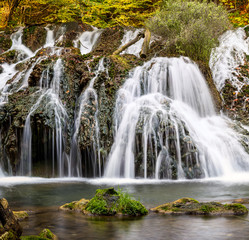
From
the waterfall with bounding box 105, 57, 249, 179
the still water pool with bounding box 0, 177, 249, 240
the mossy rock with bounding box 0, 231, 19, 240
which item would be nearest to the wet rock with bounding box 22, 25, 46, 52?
the waterfall with bounding box 105, 57, 249, 179

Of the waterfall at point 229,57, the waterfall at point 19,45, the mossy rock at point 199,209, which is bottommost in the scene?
the mossy rock at point 199,209

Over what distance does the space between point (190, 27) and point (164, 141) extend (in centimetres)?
669

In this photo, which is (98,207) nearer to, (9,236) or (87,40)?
(9,236)

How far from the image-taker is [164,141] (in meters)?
9.80

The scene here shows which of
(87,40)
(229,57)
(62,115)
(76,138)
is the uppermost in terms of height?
(87,40)

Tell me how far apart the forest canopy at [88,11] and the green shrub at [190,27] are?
28.7 ft

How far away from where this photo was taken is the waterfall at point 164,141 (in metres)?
9.45

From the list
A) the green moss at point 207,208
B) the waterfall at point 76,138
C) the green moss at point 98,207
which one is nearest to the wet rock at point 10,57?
the waterfall at point 76,138

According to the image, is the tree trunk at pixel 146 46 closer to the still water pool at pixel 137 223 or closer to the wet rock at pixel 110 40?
the wet rock at pixel 110 40

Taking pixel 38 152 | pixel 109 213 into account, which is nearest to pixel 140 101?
pixel 38 152

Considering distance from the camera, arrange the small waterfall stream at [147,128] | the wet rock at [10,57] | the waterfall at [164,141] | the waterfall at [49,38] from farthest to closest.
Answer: the waterfall at [49,38], the wet rock at [10,57], the small waterfall stream at [147,128], the waterfall at [164,141]

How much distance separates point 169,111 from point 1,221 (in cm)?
814

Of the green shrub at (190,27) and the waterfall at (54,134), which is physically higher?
the green shrub at (190,27)

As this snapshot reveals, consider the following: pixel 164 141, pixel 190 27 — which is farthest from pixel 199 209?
pixel 190 27
